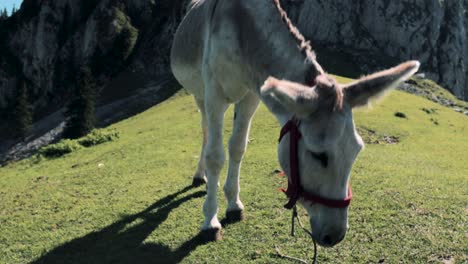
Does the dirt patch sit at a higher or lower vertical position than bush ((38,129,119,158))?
lower

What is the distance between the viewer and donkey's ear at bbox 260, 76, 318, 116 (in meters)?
3.61

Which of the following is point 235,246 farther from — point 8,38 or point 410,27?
point 8,38

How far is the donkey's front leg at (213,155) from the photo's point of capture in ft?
22.2

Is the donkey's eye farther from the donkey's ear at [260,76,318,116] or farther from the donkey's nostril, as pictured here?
the donkey's nostril

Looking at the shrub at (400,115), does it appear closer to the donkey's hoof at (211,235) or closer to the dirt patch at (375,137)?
the dirt patch at (375,137)

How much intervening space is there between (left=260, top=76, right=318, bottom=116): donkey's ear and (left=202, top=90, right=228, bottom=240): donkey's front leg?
9.43ft

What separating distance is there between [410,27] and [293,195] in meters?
60.3

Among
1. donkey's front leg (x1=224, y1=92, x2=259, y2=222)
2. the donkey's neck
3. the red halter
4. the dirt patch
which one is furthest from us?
the dirt patch

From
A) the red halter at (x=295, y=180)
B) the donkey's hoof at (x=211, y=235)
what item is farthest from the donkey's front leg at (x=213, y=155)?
the red halter at (x=295, y=180)

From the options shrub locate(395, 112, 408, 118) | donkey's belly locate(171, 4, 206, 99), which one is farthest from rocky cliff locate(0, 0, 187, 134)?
donkey's belly locate(171, 4, 206, 99)

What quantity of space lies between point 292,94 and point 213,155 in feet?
11.5

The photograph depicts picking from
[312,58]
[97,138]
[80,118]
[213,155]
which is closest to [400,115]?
[97,138]

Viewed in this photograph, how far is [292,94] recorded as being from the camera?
12.1ft

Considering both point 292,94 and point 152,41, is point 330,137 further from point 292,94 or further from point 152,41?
point 152,41
